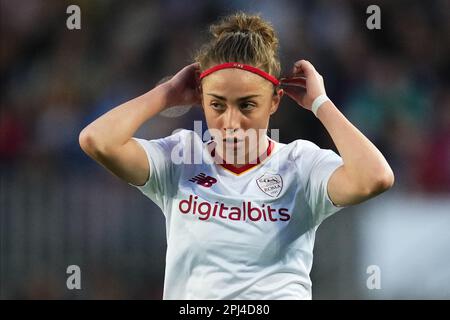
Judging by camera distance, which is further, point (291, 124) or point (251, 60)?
point (291, 124)

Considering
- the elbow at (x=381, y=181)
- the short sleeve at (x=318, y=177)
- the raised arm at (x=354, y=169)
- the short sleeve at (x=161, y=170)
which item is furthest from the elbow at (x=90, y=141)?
the elbow at (x=381, y=181)

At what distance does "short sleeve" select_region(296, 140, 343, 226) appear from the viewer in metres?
2.80

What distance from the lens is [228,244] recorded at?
9.01 feet

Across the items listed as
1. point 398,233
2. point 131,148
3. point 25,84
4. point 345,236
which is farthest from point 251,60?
point 25,84

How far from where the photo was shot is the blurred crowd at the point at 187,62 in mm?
5398

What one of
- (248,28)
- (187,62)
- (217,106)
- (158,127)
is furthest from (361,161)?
(187,62)

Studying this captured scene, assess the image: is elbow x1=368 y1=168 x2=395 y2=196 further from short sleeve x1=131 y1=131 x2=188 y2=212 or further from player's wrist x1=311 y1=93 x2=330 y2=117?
short sleeve x1=131 y1=131 x2=188 y2=212

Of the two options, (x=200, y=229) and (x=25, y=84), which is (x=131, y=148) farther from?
(x=25, y=84)

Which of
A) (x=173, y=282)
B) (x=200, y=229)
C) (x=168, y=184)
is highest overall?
(x=168, y=184)

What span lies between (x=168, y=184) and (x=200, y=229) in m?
0.26

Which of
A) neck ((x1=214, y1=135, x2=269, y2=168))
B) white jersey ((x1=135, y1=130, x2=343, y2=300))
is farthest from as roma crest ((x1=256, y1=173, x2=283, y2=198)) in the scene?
neck ((x1=214, y1=135, x2=269, y2=168))

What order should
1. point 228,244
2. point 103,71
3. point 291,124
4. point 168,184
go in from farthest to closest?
point 103,71 < point 291,124 < point 168,184 < point 228,244

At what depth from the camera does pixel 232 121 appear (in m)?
2.77

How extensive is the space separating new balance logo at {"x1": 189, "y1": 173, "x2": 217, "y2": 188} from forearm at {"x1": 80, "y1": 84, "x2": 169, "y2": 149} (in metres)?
0.31
